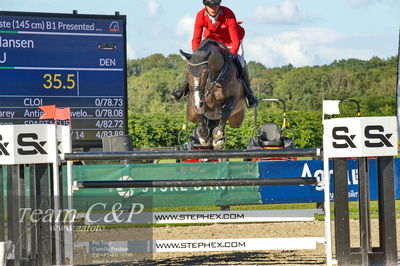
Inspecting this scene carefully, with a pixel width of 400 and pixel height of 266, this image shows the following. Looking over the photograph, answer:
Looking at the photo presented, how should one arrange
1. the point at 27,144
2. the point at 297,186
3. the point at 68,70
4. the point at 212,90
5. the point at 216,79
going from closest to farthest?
1. the point at 27,144
2. the point at 212,90
3. the point at 216,79
4. the point at 297,186
5. the point at 68,70

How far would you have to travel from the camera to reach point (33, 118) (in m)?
11.5

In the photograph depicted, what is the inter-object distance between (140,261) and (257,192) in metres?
4.37

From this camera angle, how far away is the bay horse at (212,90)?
23.5 feet

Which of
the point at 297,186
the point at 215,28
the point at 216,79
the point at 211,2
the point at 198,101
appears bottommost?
the point at 297,186

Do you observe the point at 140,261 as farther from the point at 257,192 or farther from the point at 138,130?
the point at 138,130

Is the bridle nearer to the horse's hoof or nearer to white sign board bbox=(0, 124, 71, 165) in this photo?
the horse's hoof

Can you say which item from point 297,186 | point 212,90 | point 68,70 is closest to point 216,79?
point 212,90

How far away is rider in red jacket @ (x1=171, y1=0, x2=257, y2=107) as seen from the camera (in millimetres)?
7715

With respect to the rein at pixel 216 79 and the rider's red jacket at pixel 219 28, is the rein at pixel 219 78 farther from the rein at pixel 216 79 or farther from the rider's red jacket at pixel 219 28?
the rider's red jacket at pixel 219 28

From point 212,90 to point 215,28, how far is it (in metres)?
0.89

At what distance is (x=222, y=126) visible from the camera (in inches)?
300

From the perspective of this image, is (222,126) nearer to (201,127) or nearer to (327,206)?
(201,127)

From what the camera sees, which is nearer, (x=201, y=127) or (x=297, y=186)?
(x=201, y=127)

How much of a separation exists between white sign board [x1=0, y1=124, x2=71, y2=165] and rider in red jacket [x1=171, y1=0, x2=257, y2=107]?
7.80 feet
